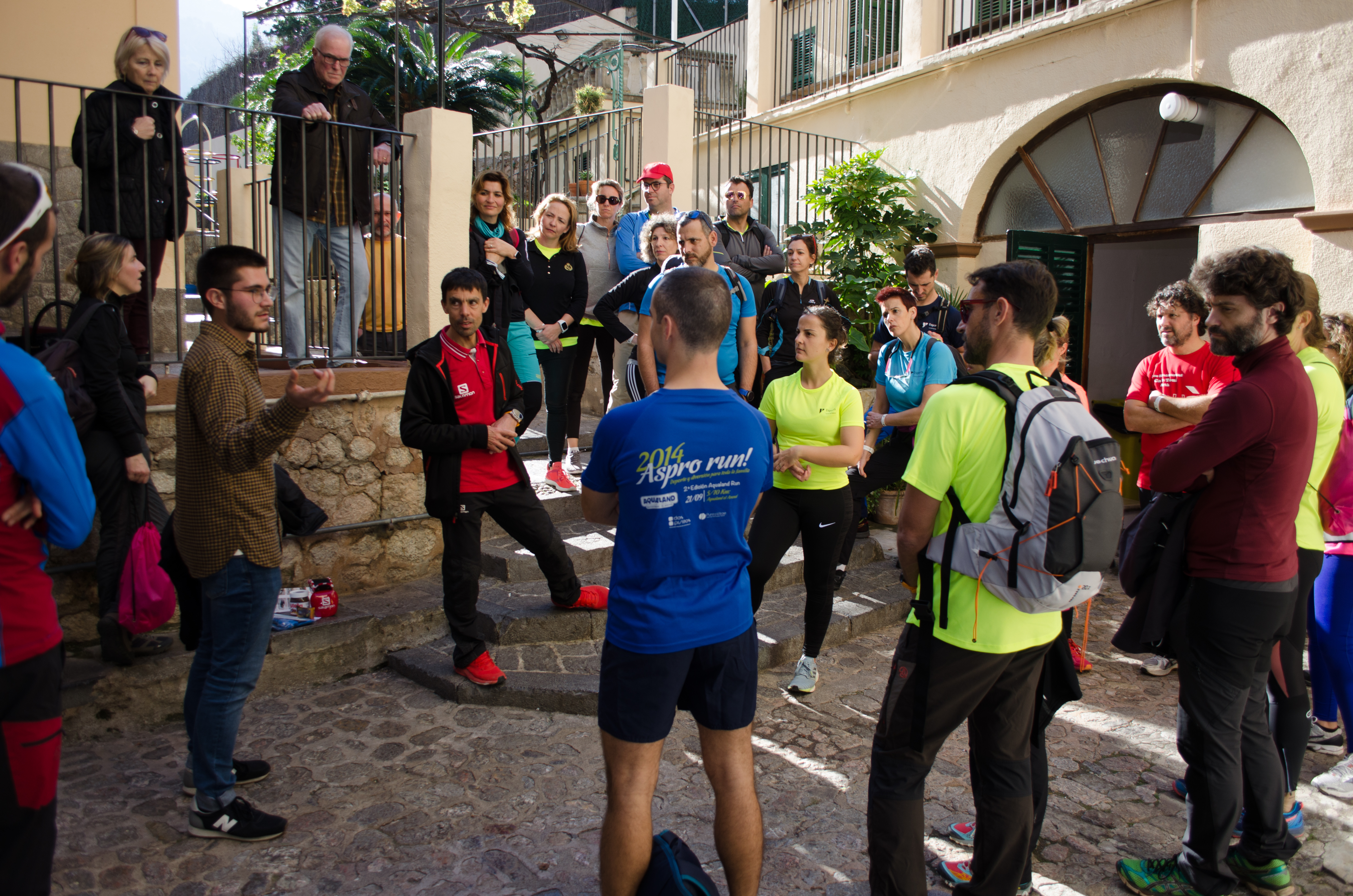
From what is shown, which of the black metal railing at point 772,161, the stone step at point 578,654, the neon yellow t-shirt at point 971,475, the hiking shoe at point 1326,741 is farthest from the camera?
the black metal railing at point 772,161

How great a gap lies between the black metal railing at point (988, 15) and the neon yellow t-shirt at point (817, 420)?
6.33m

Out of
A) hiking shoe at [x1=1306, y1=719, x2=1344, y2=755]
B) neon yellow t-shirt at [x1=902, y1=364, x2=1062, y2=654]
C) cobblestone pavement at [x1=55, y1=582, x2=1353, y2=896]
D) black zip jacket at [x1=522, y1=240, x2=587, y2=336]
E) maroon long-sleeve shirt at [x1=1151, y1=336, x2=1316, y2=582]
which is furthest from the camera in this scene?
black zip jacket at [x1=522, y1=240, x2=587, y2=336]

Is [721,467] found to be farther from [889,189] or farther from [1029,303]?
[889,189]

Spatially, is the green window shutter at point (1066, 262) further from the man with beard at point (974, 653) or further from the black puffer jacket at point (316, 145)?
the man with beard at point (974, 653)

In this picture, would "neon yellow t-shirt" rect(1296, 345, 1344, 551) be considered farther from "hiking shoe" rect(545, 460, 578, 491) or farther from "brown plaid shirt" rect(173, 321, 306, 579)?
"hiking shoe" rect(545, 460, 578, 491)

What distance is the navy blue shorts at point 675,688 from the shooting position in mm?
2420

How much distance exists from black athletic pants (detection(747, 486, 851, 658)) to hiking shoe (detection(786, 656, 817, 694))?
1.50ft

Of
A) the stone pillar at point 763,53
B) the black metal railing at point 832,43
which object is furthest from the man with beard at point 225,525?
the stone pillar at point 763,53

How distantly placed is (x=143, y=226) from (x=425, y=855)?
374cm

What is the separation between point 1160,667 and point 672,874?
382cm

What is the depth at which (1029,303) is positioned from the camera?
8.41 feet

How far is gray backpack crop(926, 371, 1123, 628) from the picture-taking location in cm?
236

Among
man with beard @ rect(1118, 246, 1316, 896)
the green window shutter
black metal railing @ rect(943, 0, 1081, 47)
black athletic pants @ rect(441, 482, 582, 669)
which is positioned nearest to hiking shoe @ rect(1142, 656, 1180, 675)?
man with beard @ rect(1118, 246, 1316, 896)

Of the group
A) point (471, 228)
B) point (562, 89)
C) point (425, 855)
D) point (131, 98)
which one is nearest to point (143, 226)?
point (131, 98)
